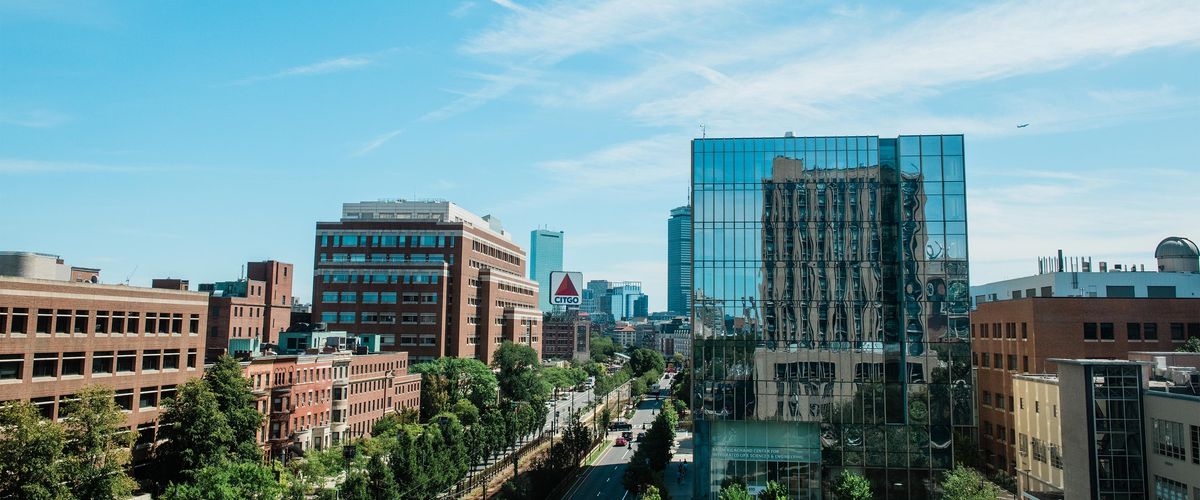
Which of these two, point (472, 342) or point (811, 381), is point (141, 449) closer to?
point (811, 381)

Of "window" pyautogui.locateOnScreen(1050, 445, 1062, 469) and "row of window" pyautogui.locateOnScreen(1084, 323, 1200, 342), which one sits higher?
"row of window" pyautogui.locateOnScreen(1084, 323, 1200, 342)

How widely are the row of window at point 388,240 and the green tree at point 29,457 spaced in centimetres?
10435

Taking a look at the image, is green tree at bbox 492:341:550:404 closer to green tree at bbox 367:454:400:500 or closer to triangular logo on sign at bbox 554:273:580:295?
triangular logo on sign at bbox 554:273:580:295

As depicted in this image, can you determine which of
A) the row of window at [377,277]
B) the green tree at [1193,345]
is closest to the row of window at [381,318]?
the row of window at [377,277]

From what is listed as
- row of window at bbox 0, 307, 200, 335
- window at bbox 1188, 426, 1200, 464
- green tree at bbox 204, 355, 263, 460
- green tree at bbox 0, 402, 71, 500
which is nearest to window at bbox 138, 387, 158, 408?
green tree at bbox 204, 355, 263, 460

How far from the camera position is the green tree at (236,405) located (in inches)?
2714

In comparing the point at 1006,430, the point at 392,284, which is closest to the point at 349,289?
the point at 392,284

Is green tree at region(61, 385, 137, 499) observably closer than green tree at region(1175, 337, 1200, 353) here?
Yes

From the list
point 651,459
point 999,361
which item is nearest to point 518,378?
point 651,459

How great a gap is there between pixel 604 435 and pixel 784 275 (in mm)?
76565

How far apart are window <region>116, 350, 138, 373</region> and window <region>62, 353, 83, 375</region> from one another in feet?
10.6

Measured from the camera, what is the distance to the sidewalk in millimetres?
97369

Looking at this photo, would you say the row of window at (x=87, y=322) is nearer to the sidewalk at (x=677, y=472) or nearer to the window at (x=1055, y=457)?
the sidewalk at (x=677, y=472)

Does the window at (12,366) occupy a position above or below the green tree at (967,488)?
above
